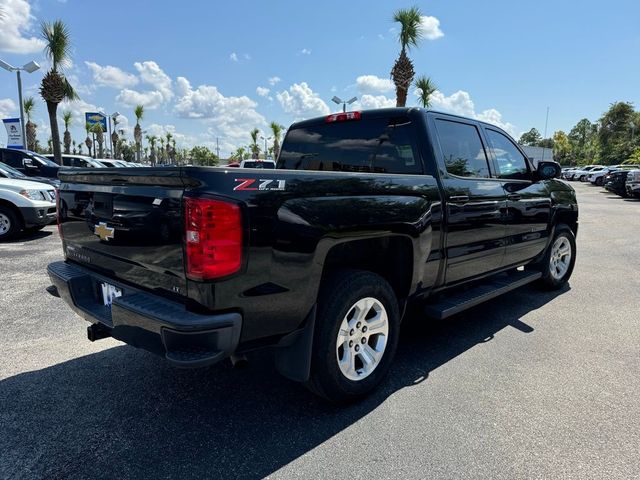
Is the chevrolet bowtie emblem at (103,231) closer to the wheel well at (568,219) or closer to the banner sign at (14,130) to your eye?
the wheel well at (568,219)

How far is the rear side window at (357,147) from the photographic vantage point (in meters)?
3.57

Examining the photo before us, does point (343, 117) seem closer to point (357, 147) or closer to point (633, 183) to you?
point (357, 147)

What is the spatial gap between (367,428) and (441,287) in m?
1.45

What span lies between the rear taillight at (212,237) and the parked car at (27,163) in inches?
487

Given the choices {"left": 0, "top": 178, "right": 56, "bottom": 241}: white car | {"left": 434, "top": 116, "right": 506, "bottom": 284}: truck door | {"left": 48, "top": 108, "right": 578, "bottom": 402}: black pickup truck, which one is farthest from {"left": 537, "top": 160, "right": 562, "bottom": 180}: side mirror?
{"left": 0, "top": 178, "right": 56, "bottom": 241}: white car

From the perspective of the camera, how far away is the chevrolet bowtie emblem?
8.76 ft

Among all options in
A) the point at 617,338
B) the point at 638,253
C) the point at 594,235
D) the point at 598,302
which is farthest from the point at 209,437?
the point at 594,235

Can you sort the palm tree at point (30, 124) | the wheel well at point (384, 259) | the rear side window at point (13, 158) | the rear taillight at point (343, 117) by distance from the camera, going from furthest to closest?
the palm tree at point (30, 124) → the rear side window at point (13, 158) → the rear taillight at point (343, 117) → the wheel well at point (384, 259)

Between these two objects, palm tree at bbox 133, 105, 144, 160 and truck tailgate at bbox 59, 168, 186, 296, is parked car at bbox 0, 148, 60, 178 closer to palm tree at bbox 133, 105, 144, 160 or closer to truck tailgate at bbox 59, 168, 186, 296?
truck tailgate at bbox 59, 168, 186, 296

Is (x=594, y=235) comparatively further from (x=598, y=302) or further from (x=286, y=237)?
(x=286, y=237)

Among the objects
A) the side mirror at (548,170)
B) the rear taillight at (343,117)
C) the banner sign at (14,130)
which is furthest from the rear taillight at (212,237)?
the banner sign at (14,130)

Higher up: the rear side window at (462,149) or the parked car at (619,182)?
the rear side window at (462,149)

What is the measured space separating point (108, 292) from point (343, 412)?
1.68m

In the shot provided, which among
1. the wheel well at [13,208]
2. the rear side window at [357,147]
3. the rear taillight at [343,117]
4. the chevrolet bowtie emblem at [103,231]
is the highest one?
the rear taillight at [343,117]
